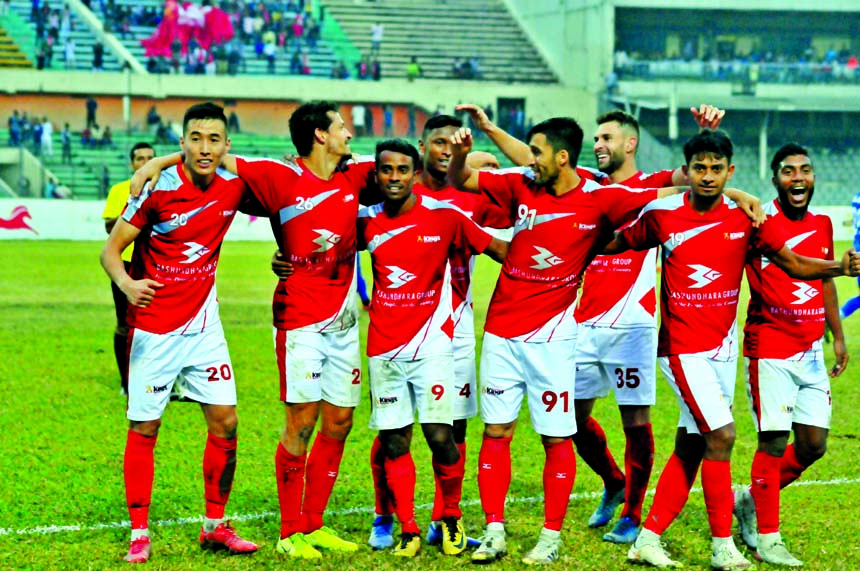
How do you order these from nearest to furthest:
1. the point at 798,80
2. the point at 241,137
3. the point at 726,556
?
the point at 726,556
the point at 241,137
the point at 798,80

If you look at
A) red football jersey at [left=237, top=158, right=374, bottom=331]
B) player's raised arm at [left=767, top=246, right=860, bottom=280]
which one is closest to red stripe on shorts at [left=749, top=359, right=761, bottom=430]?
player's raised arm at [left=767, top=246, right=860, bottom=280]

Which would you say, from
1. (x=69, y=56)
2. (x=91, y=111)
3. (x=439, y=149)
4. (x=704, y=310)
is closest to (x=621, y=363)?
(x=704, y=310)

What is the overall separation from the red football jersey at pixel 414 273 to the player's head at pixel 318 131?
0.48 metres

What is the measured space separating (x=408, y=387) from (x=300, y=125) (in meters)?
1.76

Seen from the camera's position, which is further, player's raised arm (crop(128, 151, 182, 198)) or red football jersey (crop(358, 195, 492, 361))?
red football jersey (crop(358, 195, 492, 361))

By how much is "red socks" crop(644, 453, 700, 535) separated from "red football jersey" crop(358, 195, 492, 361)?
1555mm

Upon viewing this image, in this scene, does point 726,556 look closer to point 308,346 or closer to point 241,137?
point 308,346

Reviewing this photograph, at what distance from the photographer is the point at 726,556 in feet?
22.7

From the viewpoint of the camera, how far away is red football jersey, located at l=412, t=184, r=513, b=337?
297 inches

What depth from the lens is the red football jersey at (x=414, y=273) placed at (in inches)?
286

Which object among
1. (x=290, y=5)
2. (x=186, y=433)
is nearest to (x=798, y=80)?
(x=290, y=5)

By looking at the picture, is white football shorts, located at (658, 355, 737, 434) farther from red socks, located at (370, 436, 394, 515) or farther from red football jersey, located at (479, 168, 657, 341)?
red socks, located at (370, 436, 394, 515)

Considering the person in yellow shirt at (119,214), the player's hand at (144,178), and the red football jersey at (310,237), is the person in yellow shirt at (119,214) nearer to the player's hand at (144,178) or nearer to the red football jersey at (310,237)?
the player's hand at (144,178)

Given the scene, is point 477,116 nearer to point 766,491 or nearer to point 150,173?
point 150,173
